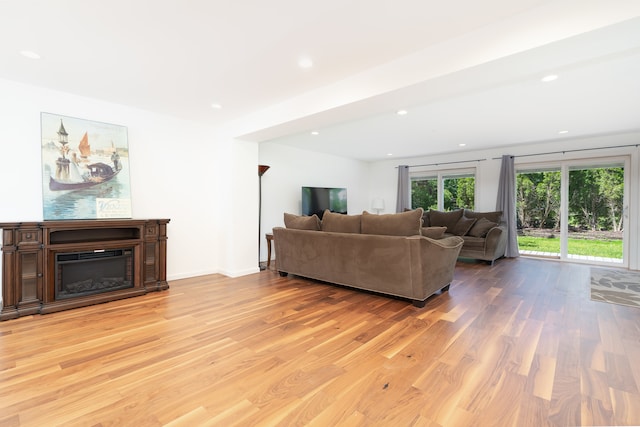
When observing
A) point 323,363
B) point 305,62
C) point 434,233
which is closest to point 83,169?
point 305,62

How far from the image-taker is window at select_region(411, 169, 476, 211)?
6953 mm

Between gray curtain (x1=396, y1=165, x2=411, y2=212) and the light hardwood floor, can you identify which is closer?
the light hardwood floor

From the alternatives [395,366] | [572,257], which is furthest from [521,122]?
[395,366]

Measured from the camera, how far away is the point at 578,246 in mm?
5711

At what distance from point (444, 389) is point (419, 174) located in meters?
6.59

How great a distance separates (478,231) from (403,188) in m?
2.49

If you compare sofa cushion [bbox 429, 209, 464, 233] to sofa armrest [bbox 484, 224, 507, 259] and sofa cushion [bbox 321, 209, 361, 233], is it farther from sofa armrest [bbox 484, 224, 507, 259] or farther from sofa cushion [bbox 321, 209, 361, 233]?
sofa cushion [bbox 321, 209, 361, 233]

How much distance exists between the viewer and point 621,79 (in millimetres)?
2941

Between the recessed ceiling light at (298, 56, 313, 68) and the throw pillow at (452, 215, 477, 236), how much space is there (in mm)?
4796

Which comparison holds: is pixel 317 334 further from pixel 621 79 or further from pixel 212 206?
pixel 621 79

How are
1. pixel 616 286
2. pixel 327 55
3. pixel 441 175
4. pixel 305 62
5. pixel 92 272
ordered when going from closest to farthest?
pixel 327 55
pixel 305 62
pixel 92 272
pixel 616 286
pixel 441 175

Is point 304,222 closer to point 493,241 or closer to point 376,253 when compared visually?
point 376,253

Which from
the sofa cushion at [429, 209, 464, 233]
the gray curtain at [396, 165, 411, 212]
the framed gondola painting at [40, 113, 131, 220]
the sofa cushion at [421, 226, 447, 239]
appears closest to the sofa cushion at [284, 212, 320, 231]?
the sofa cushion at [421, 226, 447, 239]

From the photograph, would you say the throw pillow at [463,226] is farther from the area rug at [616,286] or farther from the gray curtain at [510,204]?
the area rug at [616,286]
